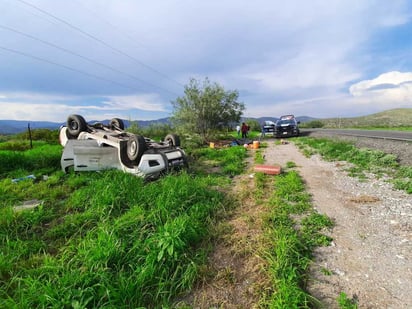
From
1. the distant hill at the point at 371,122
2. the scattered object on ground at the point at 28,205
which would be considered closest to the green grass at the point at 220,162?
the scattered object on ground at the point at 28,205

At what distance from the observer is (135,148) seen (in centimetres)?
529

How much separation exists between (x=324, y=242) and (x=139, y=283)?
244 centimetres

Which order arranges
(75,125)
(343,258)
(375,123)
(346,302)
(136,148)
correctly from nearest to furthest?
1. (346,302)
2. (343,258)
3. (136,148)
4. (75,125)
5. (375,123)

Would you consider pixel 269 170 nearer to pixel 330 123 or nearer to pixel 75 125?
pixel 75 125

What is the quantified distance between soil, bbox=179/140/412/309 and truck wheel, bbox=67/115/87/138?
19.3 feet

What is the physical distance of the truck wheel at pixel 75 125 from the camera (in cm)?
660

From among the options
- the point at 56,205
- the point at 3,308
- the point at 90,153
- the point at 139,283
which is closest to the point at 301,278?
the point at 139,283

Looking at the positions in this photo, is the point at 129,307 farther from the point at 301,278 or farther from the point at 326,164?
the point at 326,164

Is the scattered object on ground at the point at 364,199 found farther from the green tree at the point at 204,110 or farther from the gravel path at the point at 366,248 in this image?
the green tree at the point at 204,110

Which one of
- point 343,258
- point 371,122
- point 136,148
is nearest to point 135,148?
point 136,148

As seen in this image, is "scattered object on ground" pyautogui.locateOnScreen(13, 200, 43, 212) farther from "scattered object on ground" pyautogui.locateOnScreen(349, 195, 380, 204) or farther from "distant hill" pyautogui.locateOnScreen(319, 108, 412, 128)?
"distant hill" pyautogui.locateOnScreen(319, 108, 412, 128)

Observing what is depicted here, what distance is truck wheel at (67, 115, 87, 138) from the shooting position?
6596mm

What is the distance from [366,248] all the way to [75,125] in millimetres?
8190

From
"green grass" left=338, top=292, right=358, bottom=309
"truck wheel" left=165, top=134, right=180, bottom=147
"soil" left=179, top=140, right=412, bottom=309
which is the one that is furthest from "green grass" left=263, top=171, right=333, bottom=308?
"truck wheel" left=165, top=134, right=180, bottom=147
